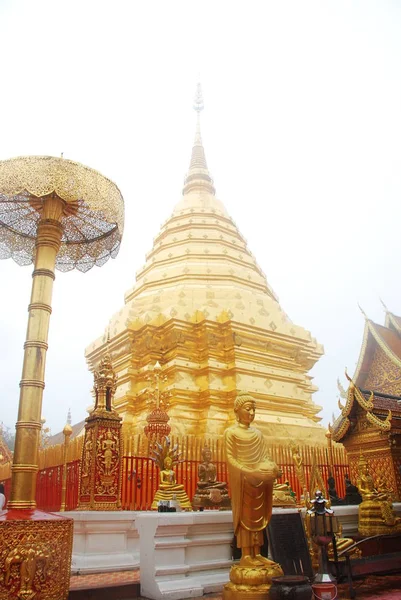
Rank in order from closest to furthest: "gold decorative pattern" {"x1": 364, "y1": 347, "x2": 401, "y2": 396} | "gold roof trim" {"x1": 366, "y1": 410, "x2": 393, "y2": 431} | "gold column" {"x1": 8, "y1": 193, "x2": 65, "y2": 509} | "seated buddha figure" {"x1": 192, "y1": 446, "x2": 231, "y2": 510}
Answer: "gold column" {"x1": 8, "y1": 193, "x2": 65, "y2": 509} < "seated buddha figure" {"x1": 192, "y1": 446, "x2": 231, "y2": 510} < "gold roof trim" {"x1": 366, "y1": 410, "x2": 393, "y2": 431} < "gold decorative pattern" {"x1": 364, "y1": 347, "x2": 401, "y2": 396}

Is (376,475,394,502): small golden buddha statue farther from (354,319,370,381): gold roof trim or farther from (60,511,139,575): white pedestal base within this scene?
(354,319,370,381): gold roof trim

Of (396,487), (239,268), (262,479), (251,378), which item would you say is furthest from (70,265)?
(239,268)

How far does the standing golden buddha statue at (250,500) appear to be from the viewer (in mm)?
4363

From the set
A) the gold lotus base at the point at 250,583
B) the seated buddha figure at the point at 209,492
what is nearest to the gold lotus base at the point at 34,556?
the gold lotus base at the point at 250,583

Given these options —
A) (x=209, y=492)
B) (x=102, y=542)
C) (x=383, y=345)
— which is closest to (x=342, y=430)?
(x=209, y=492)

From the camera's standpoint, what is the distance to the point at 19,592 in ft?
12.0

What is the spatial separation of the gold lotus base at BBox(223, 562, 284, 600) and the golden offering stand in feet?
4.54

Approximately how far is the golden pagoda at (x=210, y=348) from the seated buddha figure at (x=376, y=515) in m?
4.83

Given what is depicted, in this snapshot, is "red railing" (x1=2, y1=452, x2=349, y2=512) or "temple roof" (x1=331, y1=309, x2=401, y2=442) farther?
"temple roof" (x1=331, y1=309, x2=401, y2=442)

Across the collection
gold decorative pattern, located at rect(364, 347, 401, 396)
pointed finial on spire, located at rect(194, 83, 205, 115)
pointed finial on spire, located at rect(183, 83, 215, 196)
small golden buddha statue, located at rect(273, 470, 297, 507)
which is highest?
pointed finial on spire, located at rect(194, 83, 205, 115)

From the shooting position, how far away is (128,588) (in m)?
4.73

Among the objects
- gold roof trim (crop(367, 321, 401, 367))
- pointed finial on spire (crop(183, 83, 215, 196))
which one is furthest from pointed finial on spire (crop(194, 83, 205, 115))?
gold roof trim (crop(367, 321, 401, 367))

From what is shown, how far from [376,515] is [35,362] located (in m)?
5.08

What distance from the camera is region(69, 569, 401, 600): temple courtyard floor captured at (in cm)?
456
